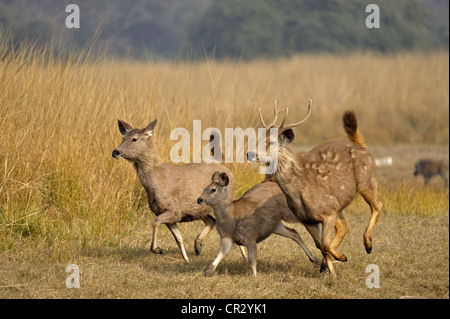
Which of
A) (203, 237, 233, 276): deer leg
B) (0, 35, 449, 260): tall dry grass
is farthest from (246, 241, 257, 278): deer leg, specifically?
(0, 35, 449, 260): tall dry grass

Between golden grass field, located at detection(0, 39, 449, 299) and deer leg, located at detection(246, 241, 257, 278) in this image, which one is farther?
deer leg, located at detection(246, 241, 257, 278)

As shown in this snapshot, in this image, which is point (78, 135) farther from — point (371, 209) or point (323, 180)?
point (371, 209)

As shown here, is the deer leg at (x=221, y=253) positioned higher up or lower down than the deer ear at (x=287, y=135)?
lower down

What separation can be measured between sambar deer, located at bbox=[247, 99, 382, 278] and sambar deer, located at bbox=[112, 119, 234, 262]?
107cm

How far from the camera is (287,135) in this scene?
799 centimetres

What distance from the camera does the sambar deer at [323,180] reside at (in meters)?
8.00

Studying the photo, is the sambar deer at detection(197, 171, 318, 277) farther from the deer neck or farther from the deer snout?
the deer snout

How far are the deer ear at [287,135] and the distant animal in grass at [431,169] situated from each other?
8.50 metres

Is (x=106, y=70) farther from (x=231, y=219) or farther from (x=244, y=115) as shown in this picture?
(x=231, y=219)

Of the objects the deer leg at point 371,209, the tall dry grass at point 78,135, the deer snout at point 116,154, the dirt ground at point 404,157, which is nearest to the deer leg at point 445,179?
the dirt ground at point 404,157

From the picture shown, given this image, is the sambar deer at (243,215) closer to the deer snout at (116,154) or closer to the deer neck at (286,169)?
the deer neck at (286,169)

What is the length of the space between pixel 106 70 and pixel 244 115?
99.2 inches

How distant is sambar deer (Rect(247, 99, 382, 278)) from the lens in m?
8.00

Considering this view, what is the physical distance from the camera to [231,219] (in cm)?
838
